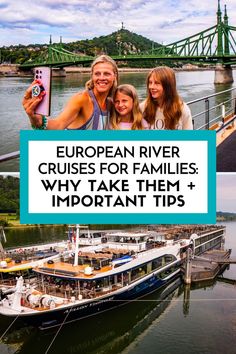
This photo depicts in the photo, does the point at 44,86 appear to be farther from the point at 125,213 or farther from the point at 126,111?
the point at 125,213

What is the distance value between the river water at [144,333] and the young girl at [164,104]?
8.52 ft

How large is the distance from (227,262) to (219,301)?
1195mm

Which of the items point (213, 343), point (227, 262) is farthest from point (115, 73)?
point (227, 262)

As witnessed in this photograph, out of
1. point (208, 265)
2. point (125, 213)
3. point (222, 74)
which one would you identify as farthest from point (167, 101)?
point (222, 74)

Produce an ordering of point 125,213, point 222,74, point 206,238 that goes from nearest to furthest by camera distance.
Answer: point 125,213 < point 206,238 < point 222,74

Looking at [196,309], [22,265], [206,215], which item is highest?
[206,215]

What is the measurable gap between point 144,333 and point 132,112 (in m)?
3.17

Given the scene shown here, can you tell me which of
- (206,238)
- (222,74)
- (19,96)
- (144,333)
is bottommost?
(144,333)

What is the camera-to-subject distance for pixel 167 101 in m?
0.93

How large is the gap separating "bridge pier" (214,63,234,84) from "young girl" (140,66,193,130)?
275 inches

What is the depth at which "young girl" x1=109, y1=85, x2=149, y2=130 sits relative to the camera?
92 cm

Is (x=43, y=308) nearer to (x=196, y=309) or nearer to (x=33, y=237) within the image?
(x=196, y=309)

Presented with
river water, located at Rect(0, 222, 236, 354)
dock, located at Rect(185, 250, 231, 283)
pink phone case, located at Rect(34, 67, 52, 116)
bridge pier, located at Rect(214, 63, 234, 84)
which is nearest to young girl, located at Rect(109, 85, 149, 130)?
pink phone case, located at Rect(34, 67, 52, 116)

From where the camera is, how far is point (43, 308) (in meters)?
3.65
